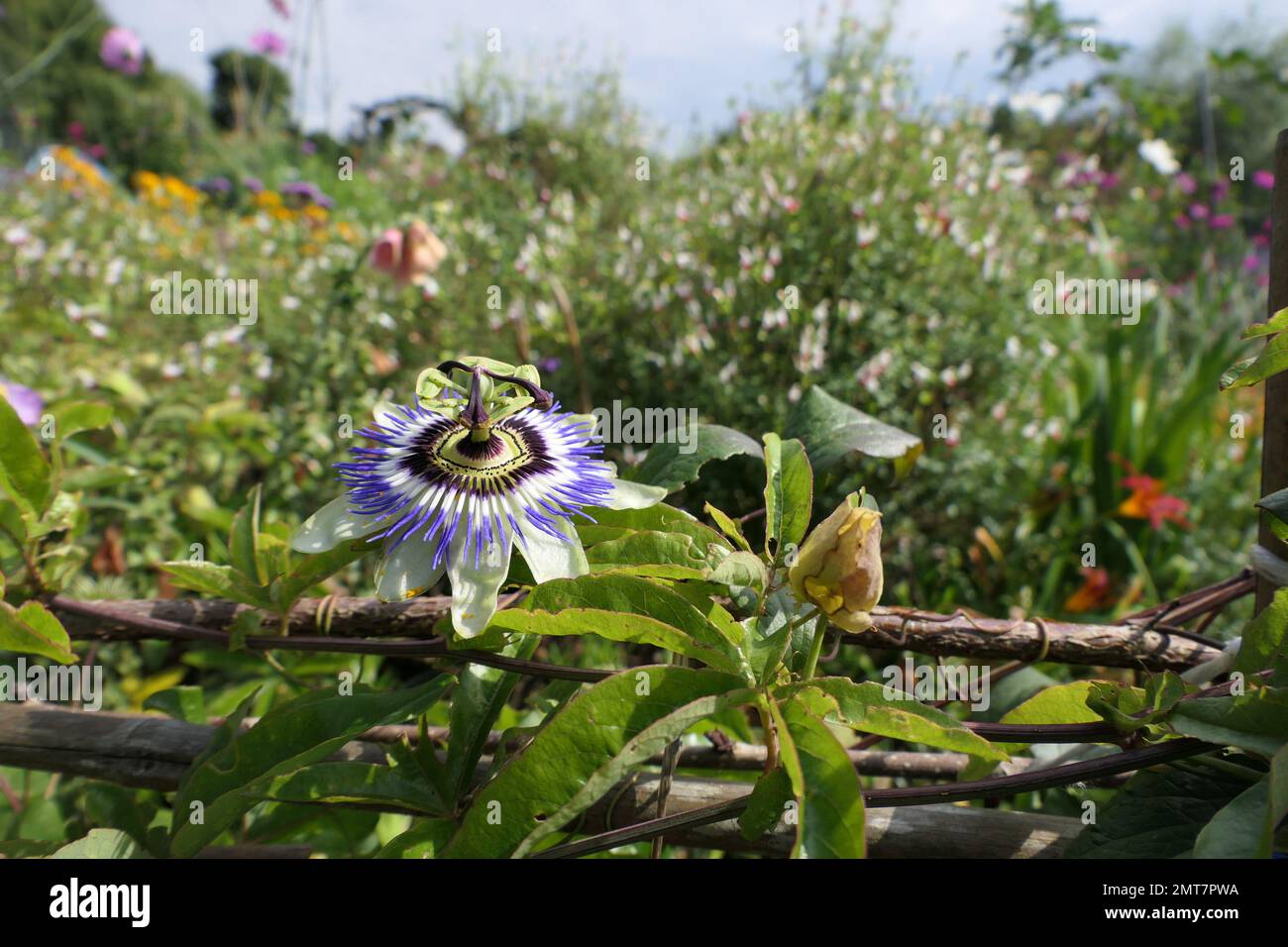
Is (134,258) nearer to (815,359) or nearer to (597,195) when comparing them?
(597,195)

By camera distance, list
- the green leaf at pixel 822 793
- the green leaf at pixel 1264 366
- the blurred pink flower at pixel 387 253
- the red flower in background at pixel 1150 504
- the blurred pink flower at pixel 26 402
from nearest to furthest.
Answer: the green leaf at pixel 822 793 < the green leaf at pixel 1264 366 < the blurred pink flower at pixel 26 402 < the blurred pink flower at pixel 387 253 < the red flower in background at pixel 1150 504

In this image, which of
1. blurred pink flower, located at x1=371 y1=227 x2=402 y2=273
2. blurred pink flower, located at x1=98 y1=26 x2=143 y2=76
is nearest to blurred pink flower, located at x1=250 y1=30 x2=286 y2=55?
blurred pink flower, located at x1=98 y1=26 x2=143 y2=76

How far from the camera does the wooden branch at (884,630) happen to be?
1.89 feet

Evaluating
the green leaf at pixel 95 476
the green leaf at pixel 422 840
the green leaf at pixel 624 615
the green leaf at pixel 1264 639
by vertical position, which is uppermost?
the green leaf at pixel 95 476

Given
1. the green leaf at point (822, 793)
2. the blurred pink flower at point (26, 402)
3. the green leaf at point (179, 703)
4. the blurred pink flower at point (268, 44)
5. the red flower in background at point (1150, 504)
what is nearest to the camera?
the green leaf at point (822, 793)

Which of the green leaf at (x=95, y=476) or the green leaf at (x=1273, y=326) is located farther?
the green leaf at (x=95, y=476)

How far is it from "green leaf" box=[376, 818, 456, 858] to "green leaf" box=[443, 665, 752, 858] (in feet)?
0.29

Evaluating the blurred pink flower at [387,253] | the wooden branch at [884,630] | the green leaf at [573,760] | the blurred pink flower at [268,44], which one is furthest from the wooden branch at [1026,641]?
the blurred pink flower at [268,44]

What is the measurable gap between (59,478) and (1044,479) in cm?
235

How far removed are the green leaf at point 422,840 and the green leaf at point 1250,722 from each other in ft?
1.30

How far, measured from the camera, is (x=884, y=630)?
22.5 inches

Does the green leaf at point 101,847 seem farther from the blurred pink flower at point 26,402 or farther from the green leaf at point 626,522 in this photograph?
the blurred pink flower at point 26,402

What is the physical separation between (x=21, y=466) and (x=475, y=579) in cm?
36
